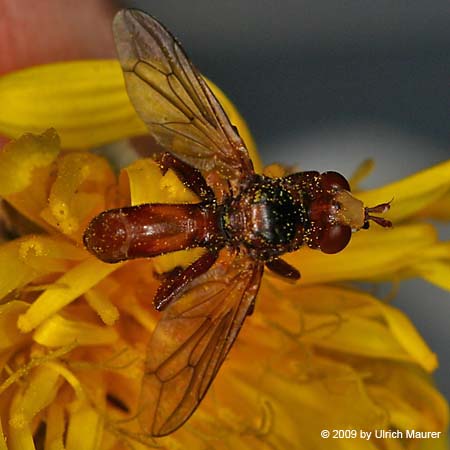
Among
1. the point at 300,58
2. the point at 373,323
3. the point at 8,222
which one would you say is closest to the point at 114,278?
the point at 8,222

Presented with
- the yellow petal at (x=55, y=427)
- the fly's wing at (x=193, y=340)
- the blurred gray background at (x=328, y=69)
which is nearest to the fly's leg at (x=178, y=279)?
the fly's wing at (x=193, y=340)

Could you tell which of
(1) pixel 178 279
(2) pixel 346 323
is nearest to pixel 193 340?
(1) pixel 178 279

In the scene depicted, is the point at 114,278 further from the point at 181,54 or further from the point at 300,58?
the point at 300,58

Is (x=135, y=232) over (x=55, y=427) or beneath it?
over

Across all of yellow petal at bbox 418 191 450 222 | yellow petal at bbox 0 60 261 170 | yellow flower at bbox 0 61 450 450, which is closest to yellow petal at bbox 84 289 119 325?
yellow flower at bbox 0 61 450 450

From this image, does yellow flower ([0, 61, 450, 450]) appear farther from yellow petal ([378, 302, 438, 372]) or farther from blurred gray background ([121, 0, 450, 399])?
blurred gray background ([121, 0, 450, 399])

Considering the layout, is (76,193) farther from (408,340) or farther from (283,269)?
(408,340)

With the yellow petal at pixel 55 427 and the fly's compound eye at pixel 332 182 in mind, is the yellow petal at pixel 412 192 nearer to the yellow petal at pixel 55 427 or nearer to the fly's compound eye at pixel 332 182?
the fly's compound eye at pixel 332 182
